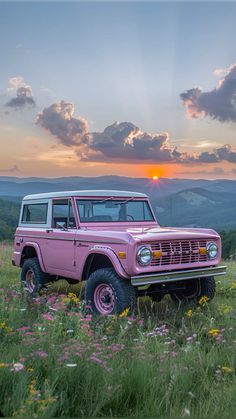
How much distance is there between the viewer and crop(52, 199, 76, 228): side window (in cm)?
769

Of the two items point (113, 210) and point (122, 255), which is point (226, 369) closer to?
point (122, 255)

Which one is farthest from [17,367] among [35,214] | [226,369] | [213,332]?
[35,214]

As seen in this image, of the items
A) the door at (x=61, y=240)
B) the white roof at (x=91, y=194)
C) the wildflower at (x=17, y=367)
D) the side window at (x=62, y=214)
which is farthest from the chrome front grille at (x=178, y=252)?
the wildflower at (x=17, y=367)

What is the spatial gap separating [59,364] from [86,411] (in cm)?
47

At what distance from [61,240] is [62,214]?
703mm

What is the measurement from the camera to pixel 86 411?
3066mm

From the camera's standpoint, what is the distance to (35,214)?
29.3 ft

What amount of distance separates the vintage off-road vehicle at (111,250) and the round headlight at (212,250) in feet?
0.06

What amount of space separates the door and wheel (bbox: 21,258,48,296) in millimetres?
375

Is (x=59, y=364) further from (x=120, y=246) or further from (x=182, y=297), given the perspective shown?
(x=182, y=297)

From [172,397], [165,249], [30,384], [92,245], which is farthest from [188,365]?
[92,245]

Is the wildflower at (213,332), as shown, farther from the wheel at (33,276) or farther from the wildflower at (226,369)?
the wheel at (33,276)

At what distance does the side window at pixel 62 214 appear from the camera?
769 cm

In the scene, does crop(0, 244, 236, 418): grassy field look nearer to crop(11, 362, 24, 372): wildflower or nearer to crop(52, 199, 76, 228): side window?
crop(11, 362, 24, 372): wildflower
